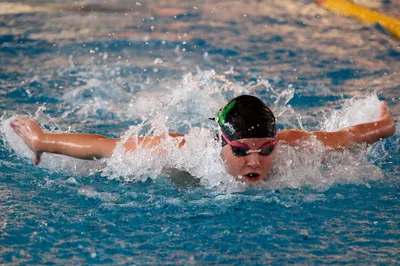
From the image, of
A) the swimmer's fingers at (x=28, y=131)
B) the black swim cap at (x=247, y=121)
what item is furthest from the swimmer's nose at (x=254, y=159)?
the swimmer's fingers at (x=28, y=131)

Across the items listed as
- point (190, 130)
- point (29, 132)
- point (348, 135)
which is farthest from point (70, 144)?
point (348, 135)

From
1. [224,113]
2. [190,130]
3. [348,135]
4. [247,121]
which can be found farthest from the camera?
[348,135]

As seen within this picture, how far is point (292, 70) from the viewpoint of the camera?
245 inches

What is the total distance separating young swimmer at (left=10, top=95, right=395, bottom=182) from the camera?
3.44 m

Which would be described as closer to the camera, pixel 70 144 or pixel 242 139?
pixel 242 139

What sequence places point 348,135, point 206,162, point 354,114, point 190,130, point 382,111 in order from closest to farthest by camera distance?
point 206,162, point 190,130, point 348,135, point 382,111, point 354,114

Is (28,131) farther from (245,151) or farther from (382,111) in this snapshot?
(382,111)

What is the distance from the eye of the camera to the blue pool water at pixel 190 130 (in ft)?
10.1

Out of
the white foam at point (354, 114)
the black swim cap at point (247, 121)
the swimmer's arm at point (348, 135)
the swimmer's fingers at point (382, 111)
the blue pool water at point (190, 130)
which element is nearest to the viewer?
the blue pool water at point (190, 130)

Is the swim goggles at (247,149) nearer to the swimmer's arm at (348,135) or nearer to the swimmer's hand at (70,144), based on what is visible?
the swimmer's arm at (348,135)

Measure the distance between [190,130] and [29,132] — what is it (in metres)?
0.99

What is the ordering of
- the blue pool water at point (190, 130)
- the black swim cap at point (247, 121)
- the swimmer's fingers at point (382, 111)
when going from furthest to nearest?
the swimmer's fingers at point (382, 111)
the black swim cap at point (247, 121)
the blue pool water at point (190, 130)

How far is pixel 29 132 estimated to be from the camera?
384cm

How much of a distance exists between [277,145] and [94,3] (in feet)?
19.2
